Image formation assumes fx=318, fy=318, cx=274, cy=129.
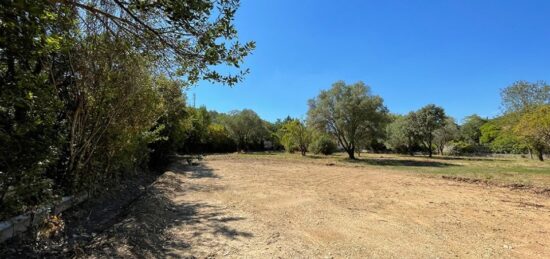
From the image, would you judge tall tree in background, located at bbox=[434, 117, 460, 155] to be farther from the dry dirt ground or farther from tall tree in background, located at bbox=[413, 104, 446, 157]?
the dry dirt ground

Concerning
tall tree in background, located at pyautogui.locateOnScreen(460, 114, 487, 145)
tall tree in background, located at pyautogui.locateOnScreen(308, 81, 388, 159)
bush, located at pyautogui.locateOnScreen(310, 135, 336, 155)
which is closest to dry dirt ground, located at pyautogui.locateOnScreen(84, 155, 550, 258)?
tall tree in background, located at pyautogui.locateOnScreen(308, 81, 388, 159)

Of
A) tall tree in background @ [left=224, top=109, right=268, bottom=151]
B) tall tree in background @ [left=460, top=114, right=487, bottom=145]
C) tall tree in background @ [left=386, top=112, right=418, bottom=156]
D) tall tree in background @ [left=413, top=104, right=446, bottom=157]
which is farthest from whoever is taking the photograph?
tall tree in background @ [left=460, top=114, right=487, bottom=145]

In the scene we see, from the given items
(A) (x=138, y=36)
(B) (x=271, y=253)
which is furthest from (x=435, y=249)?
(A) (x=138, y=36)

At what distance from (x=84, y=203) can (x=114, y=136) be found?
166 cm

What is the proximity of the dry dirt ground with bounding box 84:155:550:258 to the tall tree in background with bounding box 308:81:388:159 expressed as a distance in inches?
705

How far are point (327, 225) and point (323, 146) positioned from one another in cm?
2964

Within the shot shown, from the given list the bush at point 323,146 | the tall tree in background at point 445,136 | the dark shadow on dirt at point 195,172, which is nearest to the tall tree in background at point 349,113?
the bush at point 323,146

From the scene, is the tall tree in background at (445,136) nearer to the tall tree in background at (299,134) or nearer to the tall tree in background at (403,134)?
the tall tree in background at (403,134)

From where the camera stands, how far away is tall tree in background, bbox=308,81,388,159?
27.2 m

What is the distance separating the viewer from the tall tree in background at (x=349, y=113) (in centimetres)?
2716

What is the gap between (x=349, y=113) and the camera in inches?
1069

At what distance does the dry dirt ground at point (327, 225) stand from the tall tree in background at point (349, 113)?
1792 centimetres

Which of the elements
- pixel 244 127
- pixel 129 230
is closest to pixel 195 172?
pixel 129 230

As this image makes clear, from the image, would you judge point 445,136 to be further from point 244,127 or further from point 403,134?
point 244,127
